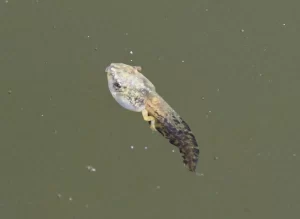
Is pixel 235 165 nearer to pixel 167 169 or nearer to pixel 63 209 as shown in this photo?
pixel 167 169

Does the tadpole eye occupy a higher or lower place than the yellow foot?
higher

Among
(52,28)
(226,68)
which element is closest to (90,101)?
(52,28)

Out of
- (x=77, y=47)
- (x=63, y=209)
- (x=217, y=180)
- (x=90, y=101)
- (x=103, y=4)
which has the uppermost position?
(x=103, y=4)

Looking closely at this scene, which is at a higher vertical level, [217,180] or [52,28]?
[52,28]

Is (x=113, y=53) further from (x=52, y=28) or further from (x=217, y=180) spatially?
(x=217, y=180)

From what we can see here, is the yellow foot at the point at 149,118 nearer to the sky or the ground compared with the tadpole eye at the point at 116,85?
nearer to the ground

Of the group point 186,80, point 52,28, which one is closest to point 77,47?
point 52,28
